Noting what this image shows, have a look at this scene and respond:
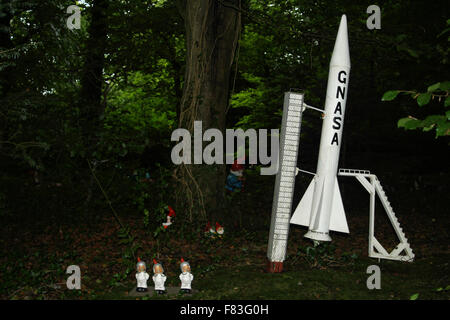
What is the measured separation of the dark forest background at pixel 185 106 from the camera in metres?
9.59

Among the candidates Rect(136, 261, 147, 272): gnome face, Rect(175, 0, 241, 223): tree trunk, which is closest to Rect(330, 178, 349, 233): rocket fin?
Rect(175, 0, 241, 223): tree trunk

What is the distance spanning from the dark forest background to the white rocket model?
1.08m

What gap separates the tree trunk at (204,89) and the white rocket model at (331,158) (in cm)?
242

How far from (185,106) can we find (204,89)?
59 cm

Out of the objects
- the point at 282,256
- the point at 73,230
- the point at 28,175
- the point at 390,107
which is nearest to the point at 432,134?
the point at 390,107

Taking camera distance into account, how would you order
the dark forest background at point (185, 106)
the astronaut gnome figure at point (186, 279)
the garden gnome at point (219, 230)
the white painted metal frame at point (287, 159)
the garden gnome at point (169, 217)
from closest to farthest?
the astronaut gnome figure at point (186, 279)
the white painted metal frame at point (287, 159)
the dark forest background at point (185, 106)
the garden gnome at point (169, 217)
the garden gnome at point (219, 230)

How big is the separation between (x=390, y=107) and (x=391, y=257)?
7580 millimetres

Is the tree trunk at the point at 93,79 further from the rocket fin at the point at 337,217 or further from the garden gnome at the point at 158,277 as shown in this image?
the rocket fin at the point at 337,217

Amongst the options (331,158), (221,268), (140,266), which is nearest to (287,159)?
(331,158)

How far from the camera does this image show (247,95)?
21.6 metres

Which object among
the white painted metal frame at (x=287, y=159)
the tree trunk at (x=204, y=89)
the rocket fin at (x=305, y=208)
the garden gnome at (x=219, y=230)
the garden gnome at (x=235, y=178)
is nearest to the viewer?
the white painted metal frame at (x=287, y=159)

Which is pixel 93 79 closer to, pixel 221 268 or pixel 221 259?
pixel 221 259

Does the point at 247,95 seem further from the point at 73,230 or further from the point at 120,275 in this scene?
the point at 120,275

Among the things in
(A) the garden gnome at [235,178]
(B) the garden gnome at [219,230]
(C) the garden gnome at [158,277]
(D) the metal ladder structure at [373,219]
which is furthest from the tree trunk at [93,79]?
(D) the metal ladder structure at [373,219]
